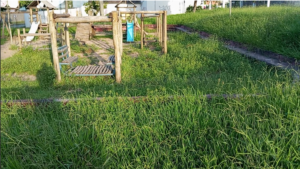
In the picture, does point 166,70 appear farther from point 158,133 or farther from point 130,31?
point 130,31

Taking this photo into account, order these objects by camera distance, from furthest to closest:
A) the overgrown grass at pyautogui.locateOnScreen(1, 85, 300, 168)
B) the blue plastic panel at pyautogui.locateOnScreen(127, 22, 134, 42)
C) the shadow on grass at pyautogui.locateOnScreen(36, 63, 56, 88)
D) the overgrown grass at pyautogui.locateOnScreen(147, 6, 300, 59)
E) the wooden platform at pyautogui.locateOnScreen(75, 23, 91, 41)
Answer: the wooden platform at pyautogui.locateOnScreen(75, 23, 91, 41) < the blue plastic panel at pyautogui.locateOnScreen(127, 22, 134, 42) < the overgrown grass at pyautogui.locateOnScreen(147, 6, 300, 59) < the shadow on grass at pyautogui.locateOnScreen(36, 63, 56, 88) < the overgrown grass at pyautogui.locateOnScreen(1, 85, 300, 168)

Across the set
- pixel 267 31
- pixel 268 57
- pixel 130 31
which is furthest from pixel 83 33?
pixel 268 57

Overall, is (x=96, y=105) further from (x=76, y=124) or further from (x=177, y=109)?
(x=177, y=109)

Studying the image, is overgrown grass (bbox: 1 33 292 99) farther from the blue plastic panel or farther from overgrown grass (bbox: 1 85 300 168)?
the blue plastic panel

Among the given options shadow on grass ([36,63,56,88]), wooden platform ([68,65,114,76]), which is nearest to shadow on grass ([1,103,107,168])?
wooden platform ([68,65,114,76])

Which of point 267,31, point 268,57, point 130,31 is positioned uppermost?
point 130,31

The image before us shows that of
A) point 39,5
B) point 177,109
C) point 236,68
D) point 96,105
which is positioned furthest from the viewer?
point 39,5

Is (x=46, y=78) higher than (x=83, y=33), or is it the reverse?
(x=83, y=33)

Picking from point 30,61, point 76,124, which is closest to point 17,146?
point 76,124

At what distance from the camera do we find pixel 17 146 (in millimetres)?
2824

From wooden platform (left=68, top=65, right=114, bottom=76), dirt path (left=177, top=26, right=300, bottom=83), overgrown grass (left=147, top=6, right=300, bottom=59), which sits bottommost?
wooden platform (left=68, top=65, right=114, bottom=76)

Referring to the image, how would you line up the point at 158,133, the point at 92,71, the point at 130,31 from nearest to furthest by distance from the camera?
the point at 158,133, the point at 92,71, the point at 130,31

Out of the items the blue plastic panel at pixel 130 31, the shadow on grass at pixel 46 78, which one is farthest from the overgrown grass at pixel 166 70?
the blue plastic panel at pixel 130 31

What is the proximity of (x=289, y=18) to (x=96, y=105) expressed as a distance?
299 inches
